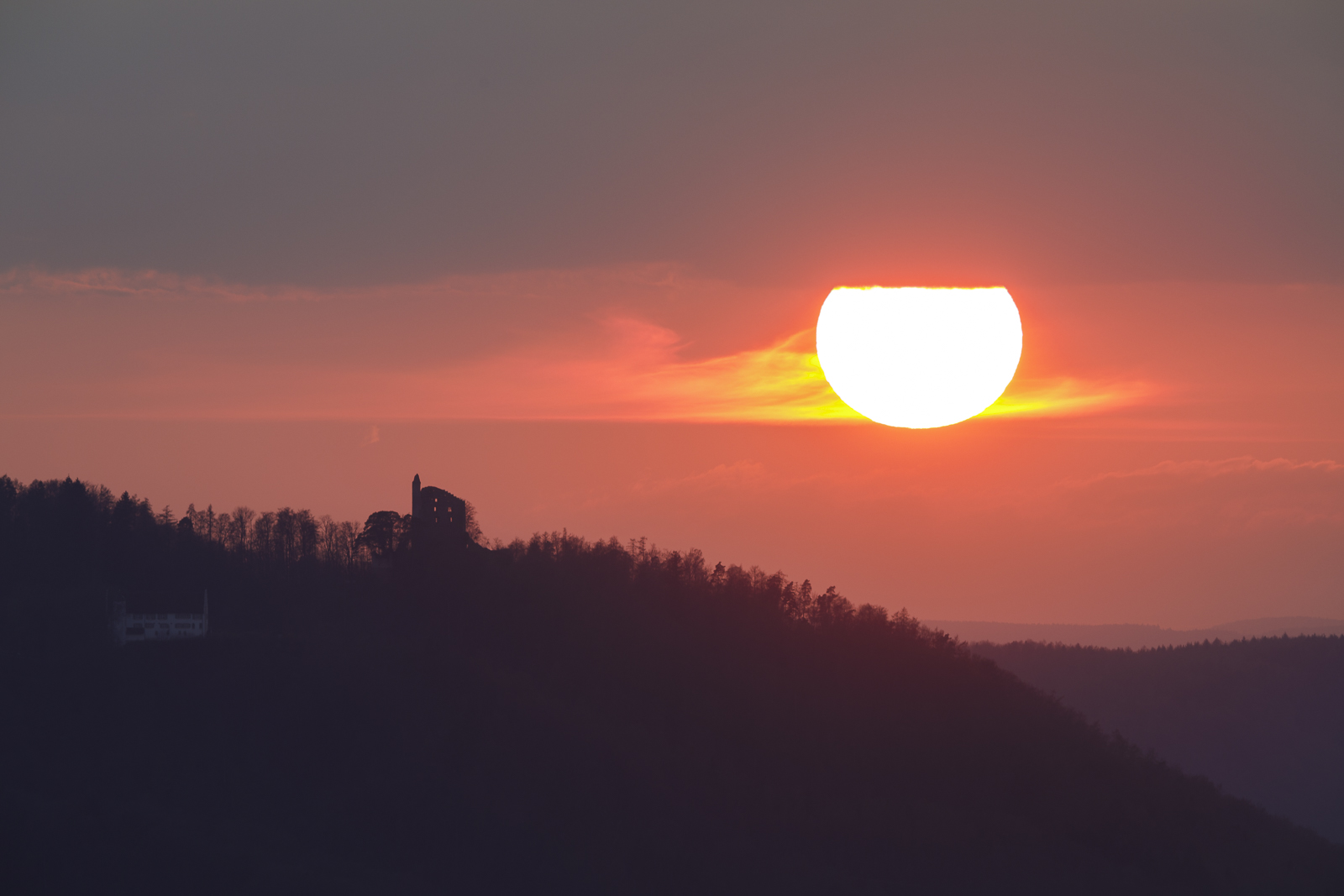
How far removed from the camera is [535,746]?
124 m

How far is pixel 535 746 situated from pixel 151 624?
41.1 m

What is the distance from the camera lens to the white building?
11550 centimetres

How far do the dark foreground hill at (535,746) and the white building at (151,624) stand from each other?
1.49 m

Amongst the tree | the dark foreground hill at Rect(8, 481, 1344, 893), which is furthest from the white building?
the tree

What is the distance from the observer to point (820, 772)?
136 meters

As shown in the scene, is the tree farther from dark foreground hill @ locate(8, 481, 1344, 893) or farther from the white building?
the white building

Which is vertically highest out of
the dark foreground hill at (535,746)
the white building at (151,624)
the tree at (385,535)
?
the tree at (385,535)

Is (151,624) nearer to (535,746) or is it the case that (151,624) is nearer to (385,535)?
(385,535)

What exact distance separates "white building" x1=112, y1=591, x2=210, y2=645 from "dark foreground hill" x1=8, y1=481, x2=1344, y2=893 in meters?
1.49

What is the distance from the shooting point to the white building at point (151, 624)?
11550 cm

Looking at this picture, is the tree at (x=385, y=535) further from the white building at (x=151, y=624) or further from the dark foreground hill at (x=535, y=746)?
the white building at (x=151, y=624)

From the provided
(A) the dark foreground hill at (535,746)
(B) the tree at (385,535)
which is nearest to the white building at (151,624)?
(A) the dark foreground hill at (535,746)

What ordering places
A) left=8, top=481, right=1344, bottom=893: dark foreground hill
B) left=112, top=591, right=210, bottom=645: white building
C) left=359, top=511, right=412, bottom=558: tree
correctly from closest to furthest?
left=8, top=481, right=1344, bottom=893: dark foreground hill
left=112, top=591, right=210, bottom=645: white building
left=359, top=511, right=412, bottom=558: tree

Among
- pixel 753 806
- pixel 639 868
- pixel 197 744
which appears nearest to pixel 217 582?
pixel 197 744
